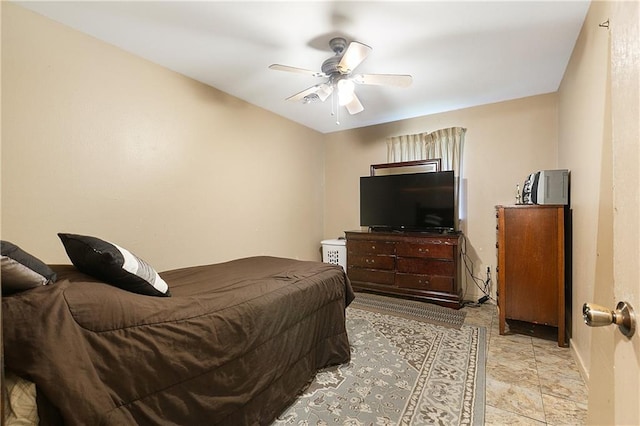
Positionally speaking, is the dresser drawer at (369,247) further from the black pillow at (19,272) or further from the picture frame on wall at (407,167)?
the black pillow at (19,272)

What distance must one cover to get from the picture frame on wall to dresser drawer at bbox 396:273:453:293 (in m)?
1.41

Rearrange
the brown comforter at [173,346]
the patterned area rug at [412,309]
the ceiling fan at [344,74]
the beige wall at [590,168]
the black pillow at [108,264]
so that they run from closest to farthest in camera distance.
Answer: the brown comforter at [173,346]
the black pillow at [108,264]
the beige wall at [590,168]
the ceiling fan at [344,74]
the patterned area rug at [412,309]

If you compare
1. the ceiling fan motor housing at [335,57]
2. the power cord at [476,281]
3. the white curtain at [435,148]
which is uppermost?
the ceiling fan motor housing at [335,57]

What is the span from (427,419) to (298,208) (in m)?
3.08

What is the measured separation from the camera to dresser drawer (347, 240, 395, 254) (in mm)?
3580

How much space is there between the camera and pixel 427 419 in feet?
5.02

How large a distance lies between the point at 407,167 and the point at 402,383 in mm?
2890

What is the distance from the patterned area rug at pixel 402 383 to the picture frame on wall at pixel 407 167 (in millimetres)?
2059

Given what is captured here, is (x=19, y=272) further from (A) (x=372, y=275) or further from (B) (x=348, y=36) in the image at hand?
(A) (x=372, y=275)

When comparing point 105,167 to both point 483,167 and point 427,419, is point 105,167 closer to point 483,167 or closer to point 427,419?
point 427,419

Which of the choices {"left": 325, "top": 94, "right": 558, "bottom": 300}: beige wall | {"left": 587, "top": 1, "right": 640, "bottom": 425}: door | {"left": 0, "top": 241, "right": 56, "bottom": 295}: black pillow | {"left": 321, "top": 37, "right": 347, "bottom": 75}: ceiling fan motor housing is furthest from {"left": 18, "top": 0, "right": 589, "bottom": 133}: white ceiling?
{"left": 0, "top": 241, "right": 56, "bottom": 295}: black pillow

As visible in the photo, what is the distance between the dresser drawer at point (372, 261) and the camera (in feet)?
11.7

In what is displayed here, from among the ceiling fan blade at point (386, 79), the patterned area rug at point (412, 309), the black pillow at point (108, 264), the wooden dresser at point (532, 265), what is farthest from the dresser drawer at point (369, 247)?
the black pillow at point (108, 264)

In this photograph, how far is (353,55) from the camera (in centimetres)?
194
